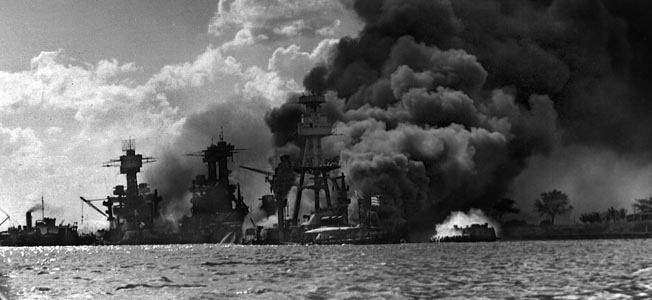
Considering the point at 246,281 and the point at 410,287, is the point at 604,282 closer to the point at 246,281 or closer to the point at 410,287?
the point at 410,287

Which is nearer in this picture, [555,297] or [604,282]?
[555,297]

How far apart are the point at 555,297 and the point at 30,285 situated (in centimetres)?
3420

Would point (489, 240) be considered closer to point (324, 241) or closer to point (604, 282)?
point (324, 241)

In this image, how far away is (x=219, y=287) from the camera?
50.7 meters

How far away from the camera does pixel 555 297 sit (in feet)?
127

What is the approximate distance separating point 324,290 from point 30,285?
21786mm

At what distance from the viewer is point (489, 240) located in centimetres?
18612

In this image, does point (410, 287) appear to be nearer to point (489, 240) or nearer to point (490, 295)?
point (490, 295)

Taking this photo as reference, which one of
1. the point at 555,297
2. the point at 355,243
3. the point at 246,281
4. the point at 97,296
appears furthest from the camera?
the point at 355,243

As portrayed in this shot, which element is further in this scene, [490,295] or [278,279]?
[278,279]

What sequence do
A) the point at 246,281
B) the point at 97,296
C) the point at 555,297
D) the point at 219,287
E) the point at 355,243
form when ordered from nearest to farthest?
the point at 555,297, the point at 97,296, the point at 219,287, the point at 246,281, the point at 355,243

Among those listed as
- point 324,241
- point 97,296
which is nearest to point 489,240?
point 324,241

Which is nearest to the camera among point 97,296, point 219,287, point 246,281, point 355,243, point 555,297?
point 555,297

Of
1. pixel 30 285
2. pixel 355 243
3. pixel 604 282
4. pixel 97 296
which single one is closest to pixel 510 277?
pixel 604 282
